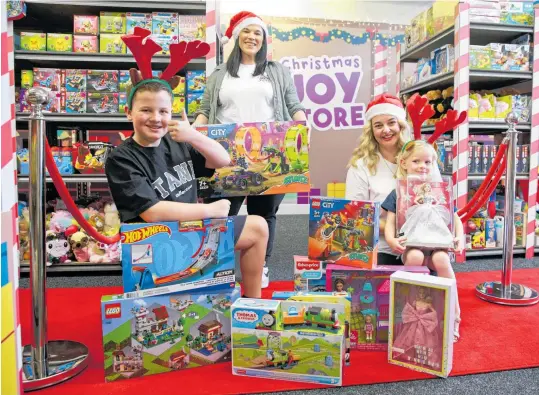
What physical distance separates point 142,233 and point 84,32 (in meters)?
2.27

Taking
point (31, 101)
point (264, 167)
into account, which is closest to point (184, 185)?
point (264, 167)

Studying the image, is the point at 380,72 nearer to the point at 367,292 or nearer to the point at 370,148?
the point at 370,148

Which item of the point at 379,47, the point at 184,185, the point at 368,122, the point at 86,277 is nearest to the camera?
the point at 184,185

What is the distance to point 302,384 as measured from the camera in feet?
5.58

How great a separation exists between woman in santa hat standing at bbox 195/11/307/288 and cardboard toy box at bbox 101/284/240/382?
3.04 feet

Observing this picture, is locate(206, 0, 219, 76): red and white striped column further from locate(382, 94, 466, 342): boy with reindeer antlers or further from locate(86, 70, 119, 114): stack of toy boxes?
locate(382, 94, 466, 342): boy with reindeer antlers

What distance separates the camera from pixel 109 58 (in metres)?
3.32

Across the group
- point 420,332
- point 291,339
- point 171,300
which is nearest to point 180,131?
point 171,300

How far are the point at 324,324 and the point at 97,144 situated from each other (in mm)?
2369

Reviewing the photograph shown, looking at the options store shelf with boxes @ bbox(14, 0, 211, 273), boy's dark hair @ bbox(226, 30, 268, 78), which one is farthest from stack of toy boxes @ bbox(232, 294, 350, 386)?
store shelf with boxes @ bbox(14, 0, 211, 273)

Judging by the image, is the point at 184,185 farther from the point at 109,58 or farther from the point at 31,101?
the point at 109,58

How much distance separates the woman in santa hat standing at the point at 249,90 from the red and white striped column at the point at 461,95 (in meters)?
1.60

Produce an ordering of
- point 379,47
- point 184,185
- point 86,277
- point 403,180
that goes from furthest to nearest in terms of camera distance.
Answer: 1. point 379,47
2. point 86,277
3. point 403,180
4. point 184,185

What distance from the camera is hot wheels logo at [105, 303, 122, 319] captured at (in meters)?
1.67
